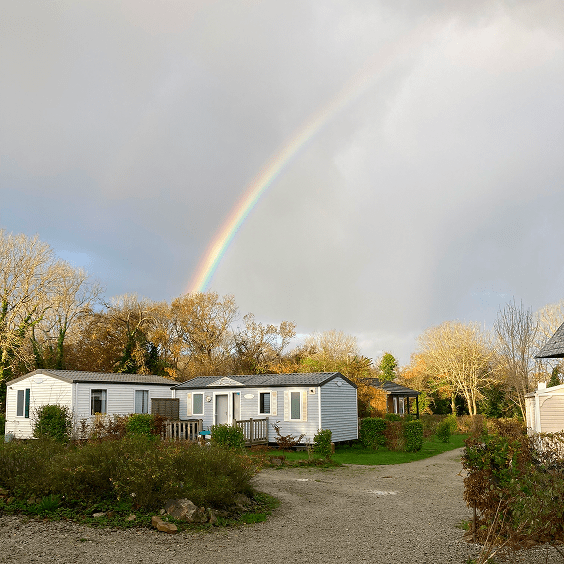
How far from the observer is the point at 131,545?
7.45 m

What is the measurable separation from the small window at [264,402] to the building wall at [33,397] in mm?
9123

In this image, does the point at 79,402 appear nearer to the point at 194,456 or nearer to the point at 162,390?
the point at 162,390

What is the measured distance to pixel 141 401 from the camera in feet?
94.3

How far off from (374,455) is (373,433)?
207cm

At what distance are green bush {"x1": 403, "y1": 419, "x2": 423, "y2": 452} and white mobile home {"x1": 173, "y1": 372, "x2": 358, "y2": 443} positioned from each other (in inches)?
121

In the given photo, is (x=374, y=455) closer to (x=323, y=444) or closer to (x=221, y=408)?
(x=323, y=444)

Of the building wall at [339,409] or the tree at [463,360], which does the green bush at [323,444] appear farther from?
the tree at [463,360]

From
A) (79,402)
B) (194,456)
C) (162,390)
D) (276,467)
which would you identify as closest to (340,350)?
(162,390)

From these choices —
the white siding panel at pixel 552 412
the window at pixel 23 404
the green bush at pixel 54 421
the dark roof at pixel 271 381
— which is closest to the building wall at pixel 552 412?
the white siding panel at pixel 552 412

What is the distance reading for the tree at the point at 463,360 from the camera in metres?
46.1

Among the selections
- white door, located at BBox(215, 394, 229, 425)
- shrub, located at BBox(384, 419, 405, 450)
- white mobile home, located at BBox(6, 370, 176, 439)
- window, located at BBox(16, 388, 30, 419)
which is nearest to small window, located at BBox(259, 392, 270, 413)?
white door, located at BBox(215, 394, 229, 425)

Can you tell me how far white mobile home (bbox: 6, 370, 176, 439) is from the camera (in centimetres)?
2605

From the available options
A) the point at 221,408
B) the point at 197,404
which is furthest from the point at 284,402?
the point at 197,404

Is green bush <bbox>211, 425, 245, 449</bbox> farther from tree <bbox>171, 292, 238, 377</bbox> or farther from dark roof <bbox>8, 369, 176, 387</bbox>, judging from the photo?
tree <bbox>171, 292, 238, 377</bbox>
